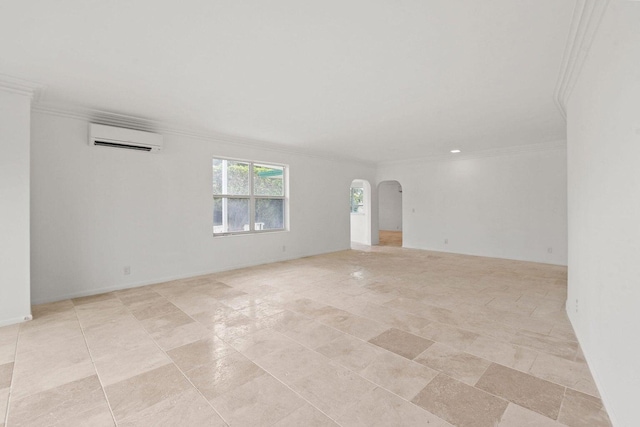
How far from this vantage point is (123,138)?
402 centimetres

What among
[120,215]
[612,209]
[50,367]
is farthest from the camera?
[120,215]

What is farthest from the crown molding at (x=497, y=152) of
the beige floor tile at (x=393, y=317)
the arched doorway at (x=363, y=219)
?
the beige floor tile at (x=393, y=317)

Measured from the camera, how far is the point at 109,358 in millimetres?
2330

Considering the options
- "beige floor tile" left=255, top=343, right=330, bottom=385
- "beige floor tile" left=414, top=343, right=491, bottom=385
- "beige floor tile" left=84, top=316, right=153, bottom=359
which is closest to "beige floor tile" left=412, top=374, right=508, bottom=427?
"beige floor tile" left=414, top=343, right=491, bottom=385

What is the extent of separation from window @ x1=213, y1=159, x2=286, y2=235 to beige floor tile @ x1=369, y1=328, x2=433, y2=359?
3.81m

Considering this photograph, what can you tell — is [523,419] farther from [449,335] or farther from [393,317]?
[393,317]

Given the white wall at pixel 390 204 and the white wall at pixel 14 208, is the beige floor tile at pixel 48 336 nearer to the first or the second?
the white wall at pixel 14 208

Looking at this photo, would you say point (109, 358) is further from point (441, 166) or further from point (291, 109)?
point (441, 166)

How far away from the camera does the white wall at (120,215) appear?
3.67 m

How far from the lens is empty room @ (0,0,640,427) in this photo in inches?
67.9

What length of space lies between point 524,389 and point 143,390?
8.20 ft

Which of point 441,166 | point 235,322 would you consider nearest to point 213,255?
point 235,322

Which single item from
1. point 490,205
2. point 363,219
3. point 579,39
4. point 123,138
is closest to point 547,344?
point 579,39

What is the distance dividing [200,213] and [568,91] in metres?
5.21
